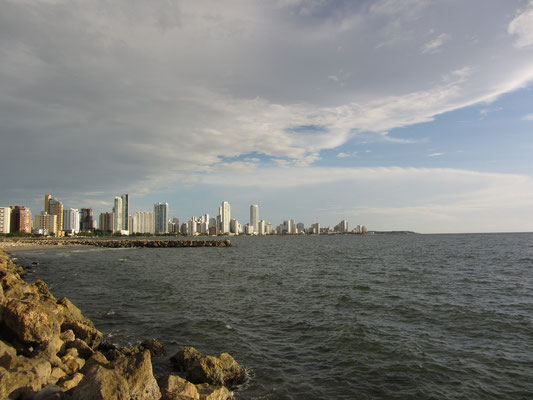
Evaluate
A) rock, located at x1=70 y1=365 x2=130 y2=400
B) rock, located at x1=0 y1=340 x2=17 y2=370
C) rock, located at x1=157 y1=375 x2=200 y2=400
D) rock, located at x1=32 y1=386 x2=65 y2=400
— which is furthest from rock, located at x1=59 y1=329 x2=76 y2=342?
rock, located at x1=70 y1=365 x2=130 y2=400

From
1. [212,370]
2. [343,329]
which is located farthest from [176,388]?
[343,329]

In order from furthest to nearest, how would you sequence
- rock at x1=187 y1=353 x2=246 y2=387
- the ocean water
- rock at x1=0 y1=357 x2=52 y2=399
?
the ocean water → rock at x1=187 y1=353 x2=246 y2=387 → rock at x1=0 y1=357 x2=52 y2=399

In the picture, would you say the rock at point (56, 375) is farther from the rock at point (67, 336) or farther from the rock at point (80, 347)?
the rock at point (67, 336)

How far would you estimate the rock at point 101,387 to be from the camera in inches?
255

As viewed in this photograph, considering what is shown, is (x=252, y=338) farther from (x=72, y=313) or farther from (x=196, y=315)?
(x=72, y=313)

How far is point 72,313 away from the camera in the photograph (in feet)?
46.3

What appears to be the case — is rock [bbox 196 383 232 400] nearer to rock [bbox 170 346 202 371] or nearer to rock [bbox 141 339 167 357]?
rock [bbox 170 346 202 371]

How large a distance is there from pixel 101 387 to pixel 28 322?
525cm

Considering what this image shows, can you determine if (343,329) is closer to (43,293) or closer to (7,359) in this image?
(7,359)

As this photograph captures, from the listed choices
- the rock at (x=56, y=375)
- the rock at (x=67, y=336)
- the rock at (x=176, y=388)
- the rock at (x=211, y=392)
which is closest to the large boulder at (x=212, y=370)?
the rock at (x=211, y=392)

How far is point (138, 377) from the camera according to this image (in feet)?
24.5

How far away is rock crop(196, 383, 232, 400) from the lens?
8.49 meters

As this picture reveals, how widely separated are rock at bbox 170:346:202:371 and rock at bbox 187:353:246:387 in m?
0.46

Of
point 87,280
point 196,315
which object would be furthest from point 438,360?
point 87,280
